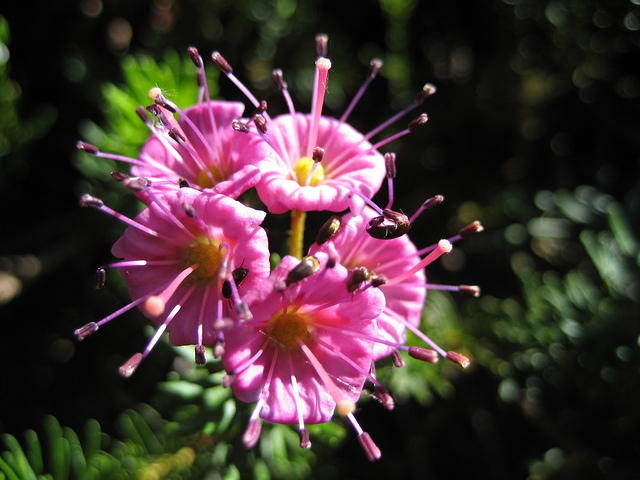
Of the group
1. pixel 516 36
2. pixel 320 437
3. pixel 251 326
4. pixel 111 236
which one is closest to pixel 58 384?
pixel 111 236

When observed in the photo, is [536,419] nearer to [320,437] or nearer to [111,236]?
[320,437]

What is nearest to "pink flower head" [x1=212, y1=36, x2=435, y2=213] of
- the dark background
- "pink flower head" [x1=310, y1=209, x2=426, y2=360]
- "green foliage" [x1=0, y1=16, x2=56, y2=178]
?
"pink flower head" [x1=310, y1=209, x2=426, y2=360]

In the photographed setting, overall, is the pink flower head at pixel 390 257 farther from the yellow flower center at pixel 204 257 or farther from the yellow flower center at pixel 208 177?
the yellow flower center at pixel 208 177

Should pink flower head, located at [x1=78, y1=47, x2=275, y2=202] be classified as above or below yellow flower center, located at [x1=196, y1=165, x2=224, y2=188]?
above

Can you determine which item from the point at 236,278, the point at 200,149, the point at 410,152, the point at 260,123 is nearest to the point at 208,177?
the point at 200,149

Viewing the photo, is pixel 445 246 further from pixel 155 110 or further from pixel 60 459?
pixel 60 459

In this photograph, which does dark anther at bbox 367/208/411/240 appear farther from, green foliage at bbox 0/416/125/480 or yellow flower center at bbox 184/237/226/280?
green foliage at bbox 0/416/125/480

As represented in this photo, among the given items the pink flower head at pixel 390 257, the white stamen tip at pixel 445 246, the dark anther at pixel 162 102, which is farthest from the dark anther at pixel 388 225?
the dark anther at pixel 162 102

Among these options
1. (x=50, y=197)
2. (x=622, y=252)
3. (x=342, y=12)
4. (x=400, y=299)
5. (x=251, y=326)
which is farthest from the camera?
(x=342, y=12)
